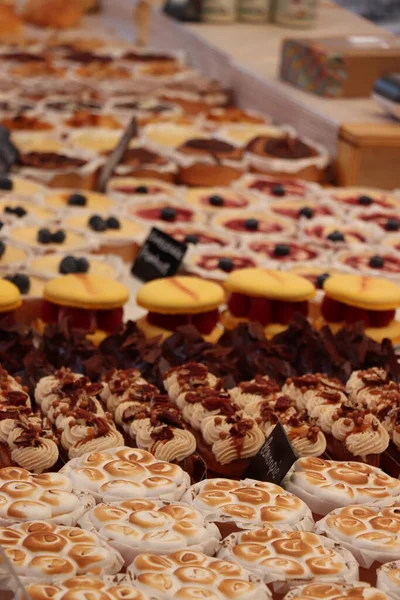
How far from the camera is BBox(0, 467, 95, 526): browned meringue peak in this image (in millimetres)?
1759

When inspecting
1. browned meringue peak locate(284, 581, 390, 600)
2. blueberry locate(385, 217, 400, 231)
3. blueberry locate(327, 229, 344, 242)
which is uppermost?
browned meringue peak locate(284, 581, 390, 600)

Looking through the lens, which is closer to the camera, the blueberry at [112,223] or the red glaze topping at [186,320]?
the red glaze topping at [186,320]

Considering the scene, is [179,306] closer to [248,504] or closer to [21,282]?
[21,282]

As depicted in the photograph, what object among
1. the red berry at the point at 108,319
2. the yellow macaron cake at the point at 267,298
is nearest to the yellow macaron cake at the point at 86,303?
the red berry at the point at 108,319

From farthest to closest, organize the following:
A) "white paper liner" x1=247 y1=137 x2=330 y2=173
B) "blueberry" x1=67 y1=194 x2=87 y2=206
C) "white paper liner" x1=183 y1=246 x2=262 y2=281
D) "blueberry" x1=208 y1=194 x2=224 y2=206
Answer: "white paper liner" x1=247 y1=137 x2=330 y2=173
"blueberry" x1=208 y1=194 x2=224 y2=206
"blueberry" x1=67 y1=194 x2=87 y2=206
"white paper liner" x1=183 y1=246 x2=262 y2=281

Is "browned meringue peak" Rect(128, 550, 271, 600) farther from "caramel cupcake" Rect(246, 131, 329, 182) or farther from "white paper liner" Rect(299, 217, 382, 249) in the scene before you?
"caramel cupcake" Rect(246, 131, 329, 182)

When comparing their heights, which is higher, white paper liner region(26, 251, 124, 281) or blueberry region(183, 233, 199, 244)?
blueberry region(183, 233, 199, 244)

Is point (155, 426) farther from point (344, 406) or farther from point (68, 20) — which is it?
point (68, 20)

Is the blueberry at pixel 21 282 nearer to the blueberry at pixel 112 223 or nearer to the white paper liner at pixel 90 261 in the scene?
the white paper liner at pixel 90 261

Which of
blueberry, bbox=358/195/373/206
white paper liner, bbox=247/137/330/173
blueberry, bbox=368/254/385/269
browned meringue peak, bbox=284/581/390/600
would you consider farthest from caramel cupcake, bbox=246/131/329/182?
browned meringue peak, bbox=284/581/390/600

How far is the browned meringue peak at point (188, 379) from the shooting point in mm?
2312

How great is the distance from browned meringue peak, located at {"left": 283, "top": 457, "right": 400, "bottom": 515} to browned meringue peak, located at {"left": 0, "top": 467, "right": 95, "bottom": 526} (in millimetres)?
408

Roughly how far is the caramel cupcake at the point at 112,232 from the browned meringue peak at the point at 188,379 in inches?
48.0

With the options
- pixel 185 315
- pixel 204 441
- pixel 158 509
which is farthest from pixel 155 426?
pixel 185 315
